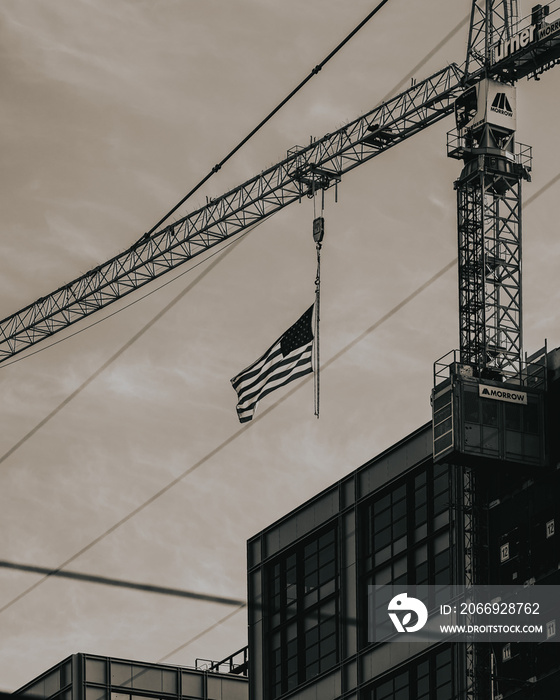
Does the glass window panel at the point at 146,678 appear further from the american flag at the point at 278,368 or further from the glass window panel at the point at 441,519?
the glass window panel at the point at 441,519

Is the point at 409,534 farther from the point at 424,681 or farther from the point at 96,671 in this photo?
the point at 96,671

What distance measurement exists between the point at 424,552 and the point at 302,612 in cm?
1057

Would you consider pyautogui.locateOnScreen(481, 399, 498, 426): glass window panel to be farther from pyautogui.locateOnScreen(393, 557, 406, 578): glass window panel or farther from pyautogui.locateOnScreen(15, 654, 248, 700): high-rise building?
pyautogui.locateOnScreen(15, 654, 248, 700): high-rise building

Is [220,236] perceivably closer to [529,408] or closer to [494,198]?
[494,198]

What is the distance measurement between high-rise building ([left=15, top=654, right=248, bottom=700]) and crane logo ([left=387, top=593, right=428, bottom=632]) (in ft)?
88.0

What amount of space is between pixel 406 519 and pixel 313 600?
28.4 feet

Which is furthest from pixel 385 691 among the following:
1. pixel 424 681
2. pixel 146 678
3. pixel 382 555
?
pixel 146 678

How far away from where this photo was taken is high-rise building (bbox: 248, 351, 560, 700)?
83562mm

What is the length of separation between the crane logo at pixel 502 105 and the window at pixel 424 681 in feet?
122

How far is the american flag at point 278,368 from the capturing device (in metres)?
99.6

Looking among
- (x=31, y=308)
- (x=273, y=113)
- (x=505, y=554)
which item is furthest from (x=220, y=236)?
(x=505, y=554)

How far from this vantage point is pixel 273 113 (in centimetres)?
13938

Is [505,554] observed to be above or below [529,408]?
below

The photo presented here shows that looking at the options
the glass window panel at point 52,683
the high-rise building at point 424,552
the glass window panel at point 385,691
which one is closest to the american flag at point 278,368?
the high-rise building at point 424,552
